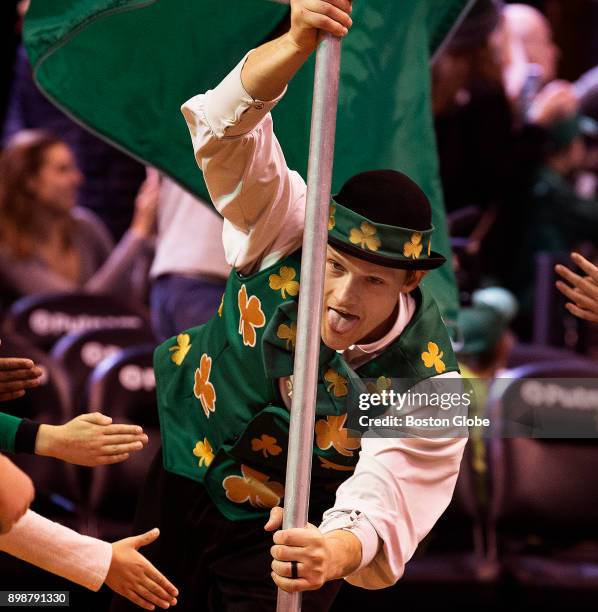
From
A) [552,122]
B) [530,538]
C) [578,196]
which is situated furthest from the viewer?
[578,196]

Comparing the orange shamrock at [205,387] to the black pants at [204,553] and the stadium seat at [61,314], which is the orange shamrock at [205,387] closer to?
the black pants at [204,553]

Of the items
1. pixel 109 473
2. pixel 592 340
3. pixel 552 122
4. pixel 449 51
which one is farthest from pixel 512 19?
pixel 109 473

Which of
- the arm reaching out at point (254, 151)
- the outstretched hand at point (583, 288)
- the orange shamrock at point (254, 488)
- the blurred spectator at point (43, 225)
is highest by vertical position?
the blurred spectator at point (43, 225)

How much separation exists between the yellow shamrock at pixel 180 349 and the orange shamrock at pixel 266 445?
17 cm

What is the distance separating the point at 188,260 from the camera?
2084mm

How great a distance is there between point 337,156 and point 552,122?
1102 millimetres

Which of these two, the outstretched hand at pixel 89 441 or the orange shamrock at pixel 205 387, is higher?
the orange shamrock at pixel 205 387

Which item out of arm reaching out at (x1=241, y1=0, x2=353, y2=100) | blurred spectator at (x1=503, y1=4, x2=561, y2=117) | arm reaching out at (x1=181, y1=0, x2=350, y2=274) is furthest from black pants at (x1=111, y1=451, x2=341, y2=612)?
blurred spectator at (x1=503, y1=4, x2=561, y2=117)

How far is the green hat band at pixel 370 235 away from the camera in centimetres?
149

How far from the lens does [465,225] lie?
238 cm

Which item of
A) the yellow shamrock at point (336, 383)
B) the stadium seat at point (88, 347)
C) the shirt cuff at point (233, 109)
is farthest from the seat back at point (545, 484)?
the shirt cuff at point (233, 109)

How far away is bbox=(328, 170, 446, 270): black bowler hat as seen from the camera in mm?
1493

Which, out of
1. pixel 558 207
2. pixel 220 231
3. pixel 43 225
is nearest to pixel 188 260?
pixel 220 231

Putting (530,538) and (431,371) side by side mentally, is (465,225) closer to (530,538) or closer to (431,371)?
(530,538)
